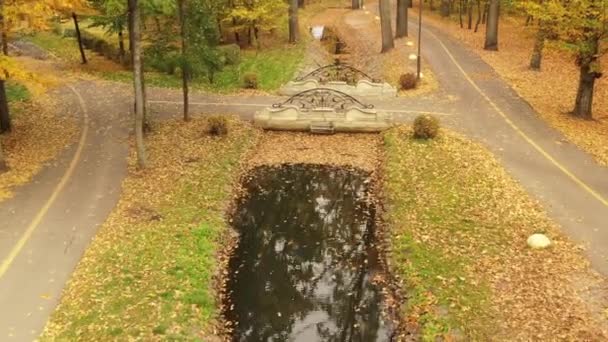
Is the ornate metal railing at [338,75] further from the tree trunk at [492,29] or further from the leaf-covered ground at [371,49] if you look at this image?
the tree trunk at [492,29]

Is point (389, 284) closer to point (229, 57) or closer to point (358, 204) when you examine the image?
point (358, 204)

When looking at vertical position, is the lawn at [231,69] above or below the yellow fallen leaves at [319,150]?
above

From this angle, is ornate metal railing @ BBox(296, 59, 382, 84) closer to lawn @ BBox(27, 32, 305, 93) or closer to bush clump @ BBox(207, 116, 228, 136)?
lawn @ BBox(27, 32, 305, 93)

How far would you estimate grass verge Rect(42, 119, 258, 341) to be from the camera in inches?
504

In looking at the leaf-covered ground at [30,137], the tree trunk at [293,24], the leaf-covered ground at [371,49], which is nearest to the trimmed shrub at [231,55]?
the tree trunk at [293,24]

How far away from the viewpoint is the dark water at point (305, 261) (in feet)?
45.3

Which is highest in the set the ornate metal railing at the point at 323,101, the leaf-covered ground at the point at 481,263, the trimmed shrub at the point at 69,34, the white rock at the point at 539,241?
the trimmed shrub at the point at 69,34

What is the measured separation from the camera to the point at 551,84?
31.8m

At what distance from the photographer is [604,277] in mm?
14320

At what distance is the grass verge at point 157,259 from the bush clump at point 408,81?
12.2 metres

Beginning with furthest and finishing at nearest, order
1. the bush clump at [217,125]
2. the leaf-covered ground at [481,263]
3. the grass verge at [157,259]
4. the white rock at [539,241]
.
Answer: the bush clump at [217,125], the white rock at [539,241], the leaf-covered ground at [481,263], the grass verge at [157,259]

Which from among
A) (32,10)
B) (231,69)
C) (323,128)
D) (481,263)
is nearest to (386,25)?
(231,69)

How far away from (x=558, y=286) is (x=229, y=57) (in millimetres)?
28048

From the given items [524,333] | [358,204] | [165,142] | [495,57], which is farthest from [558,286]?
[495,57]
